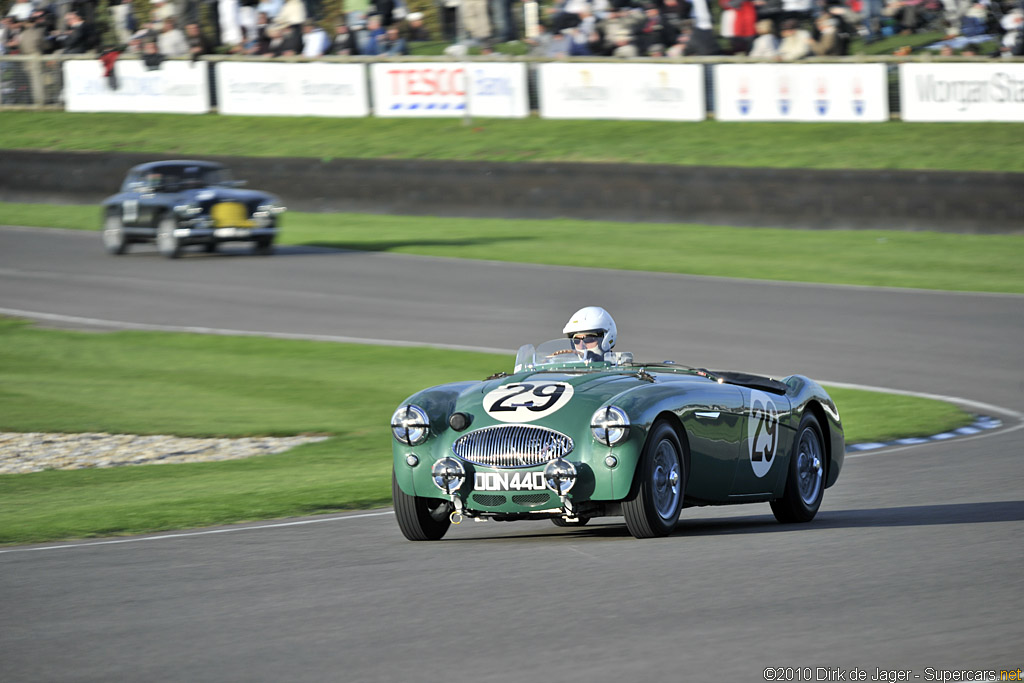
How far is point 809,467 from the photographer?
9.24 metres

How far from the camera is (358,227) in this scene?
28.6 metres

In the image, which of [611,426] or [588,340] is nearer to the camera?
[611,426]

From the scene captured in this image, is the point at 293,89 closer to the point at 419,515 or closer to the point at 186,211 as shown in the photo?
the point at 186,211

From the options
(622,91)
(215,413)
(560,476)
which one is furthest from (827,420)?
(622,91)

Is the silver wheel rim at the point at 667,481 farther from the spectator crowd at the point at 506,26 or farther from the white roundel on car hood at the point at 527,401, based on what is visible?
the spectator crowd at the point at 506,26

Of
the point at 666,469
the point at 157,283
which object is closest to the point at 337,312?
the point at 157,283

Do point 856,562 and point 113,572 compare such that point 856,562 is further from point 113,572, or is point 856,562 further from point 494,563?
point 113,572

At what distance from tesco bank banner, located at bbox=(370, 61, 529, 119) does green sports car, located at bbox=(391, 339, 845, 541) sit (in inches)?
878

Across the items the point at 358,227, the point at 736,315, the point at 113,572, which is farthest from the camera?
the point at 358,227

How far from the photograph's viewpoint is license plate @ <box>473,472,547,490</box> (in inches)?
304

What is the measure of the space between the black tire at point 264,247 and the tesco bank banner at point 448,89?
658cm

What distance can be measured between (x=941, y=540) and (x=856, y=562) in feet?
2.44

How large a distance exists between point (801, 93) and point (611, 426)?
20.5 m

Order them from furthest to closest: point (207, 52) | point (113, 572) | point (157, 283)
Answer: point (207, 52), point (157, 283), point (113, 572)
